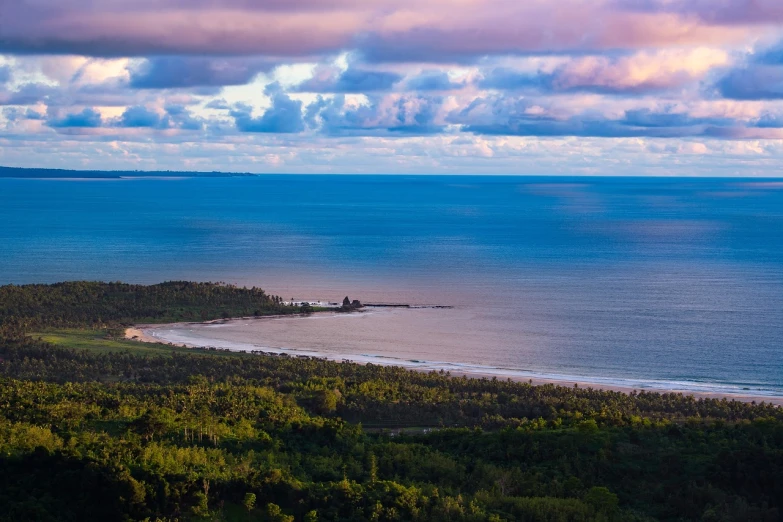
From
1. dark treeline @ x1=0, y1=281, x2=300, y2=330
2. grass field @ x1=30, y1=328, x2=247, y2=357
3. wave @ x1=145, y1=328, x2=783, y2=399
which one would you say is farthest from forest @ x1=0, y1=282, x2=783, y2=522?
dark treeline @ x1=0, y1=281, x2=300, y2=330

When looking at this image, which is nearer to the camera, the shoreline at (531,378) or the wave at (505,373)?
Answer: the shoreline at (531,378)

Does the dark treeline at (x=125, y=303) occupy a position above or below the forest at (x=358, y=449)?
above

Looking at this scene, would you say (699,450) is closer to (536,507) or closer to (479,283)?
(536,507)

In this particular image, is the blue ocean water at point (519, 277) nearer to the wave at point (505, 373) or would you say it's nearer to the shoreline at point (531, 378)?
the wave at point (505, 373)

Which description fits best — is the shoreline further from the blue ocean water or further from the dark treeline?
the dark treeline

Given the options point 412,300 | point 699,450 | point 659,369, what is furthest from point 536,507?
point 412,300

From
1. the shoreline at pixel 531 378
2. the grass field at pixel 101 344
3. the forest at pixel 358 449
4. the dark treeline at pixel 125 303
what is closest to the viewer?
the forest at pixel 358 449

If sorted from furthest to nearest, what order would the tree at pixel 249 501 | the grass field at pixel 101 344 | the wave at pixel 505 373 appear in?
the grass field at pixel 101 344 → the wave at pixel 505 373 → the tree at pixel 249 501

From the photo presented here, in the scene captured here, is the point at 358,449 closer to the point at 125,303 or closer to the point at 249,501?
the point at 249,501

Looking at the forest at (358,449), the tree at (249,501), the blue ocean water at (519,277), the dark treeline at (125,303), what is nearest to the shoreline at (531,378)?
the blue ocean water at (519,277)
